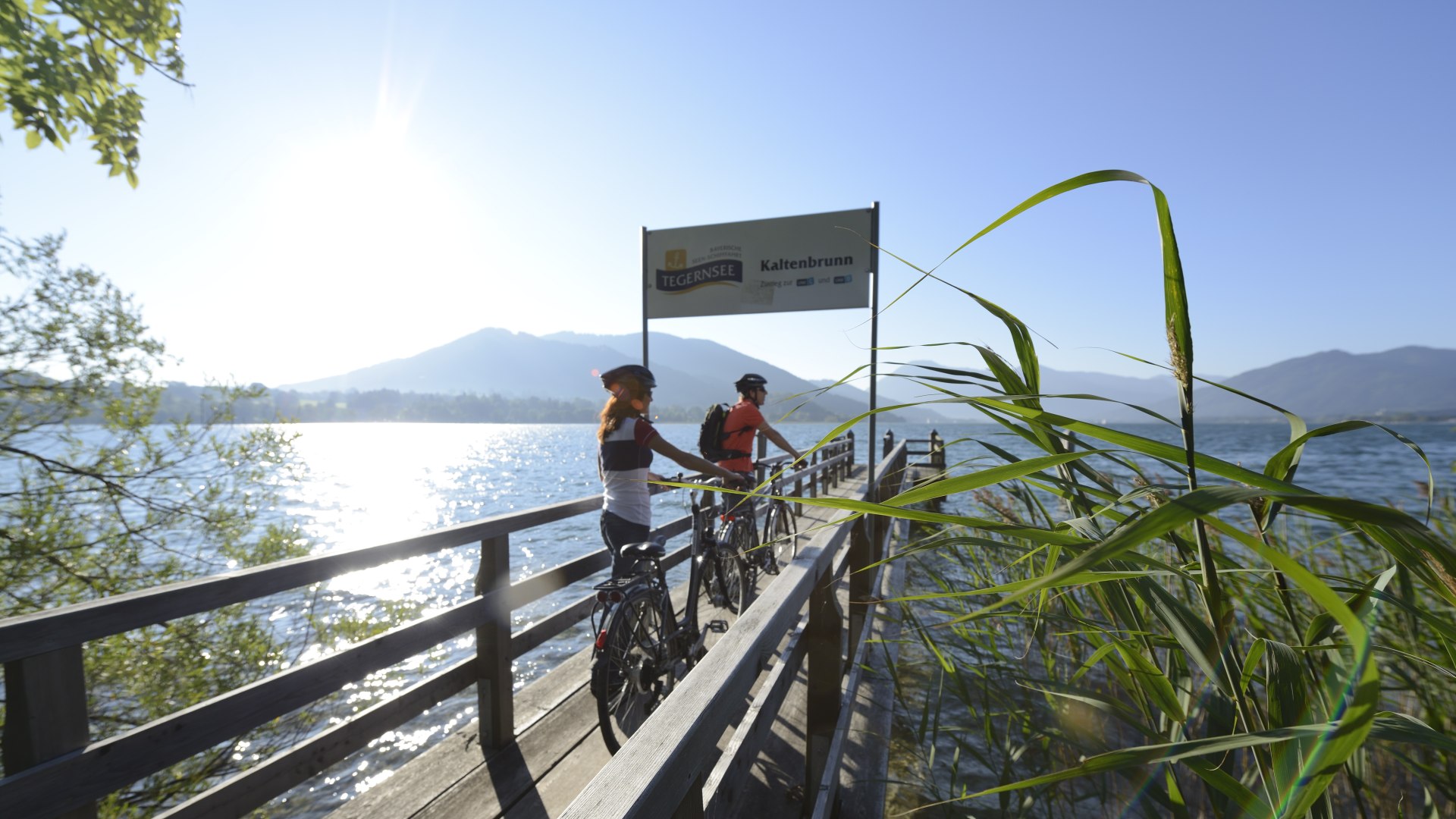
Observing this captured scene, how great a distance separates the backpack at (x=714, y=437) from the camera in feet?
19.7

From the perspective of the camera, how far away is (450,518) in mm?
30891

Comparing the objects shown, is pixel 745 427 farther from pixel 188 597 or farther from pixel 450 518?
pixel 450 518

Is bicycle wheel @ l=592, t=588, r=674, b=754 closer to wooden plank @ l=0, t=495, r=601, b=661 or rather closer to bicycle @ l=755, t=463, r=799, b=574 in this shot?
wooden plank @ l=0, t=495, r=601, b=661

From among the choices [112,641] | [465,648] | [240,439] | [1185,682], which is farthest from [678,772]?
[465,648]

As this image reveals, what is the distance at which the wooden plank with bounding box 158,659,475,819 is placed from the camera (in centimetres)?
214

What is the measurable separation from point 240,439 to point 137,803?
2456 millimetres

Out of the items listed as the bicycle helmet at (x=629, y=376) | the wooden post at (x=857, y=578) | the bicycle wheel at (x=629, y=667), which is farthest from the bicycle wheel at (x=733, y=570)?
the bicycle helmet at (x=629, y=376)

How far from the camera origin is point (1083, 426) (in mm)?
826

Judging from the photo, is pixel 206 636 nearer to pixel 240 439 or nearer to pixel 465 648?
pixel 240 439

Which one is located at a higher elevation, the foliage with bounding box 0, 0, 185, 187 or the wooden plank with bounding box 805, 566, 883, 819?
the foliage with bounding box 0, 0, 185, 187

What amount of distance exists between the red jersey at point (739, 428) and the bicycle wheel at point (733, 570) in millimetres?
494

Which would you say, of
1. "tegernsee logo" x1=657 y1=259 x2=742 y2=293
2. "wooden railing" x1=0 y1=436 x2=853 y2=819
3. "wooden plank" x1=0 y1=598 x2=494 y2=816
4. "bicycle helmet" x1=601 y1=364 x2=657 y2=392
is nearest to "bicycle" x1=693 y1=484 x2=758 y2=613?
"bicycle helmet" x1=601 y1=364 x2=657 y2=392

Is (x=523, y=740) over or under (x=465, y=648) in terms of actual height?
over

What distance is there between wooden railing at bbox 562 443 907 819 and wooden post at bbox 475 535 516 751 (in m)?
1.43
